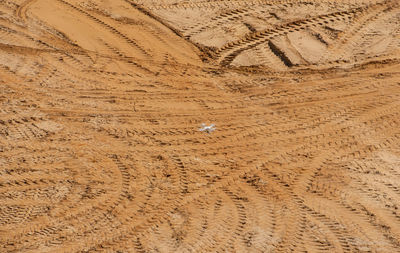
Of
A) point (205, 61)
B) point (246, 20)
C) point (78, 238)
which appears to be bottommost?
point (78, 238)

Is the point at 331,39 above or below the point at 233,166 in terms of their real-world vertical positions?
above

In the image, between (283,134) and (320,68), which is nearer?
(283,134)

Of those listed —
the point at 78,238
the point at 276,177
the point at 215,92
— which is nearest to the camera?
the point at 78,238

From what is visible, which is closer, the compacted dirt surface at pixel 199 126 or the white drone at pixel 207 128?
the compacted dirt surface at pixel 199 126

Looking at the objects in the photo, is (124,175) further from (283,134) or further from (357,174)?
(357,174)

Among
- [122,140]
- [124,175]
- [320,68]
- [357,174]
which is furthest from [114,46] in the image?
[357,174]

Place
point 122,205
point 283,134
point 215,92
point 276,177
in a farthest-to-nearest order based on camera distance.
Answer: point 215,92
point 283,134
point 276,177
point 122,205

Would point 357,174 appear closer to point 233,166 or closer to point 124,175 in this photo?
point 233,166

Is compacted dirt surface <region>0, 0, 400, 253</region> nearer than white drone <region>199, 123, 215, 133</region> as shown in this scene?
Yes
